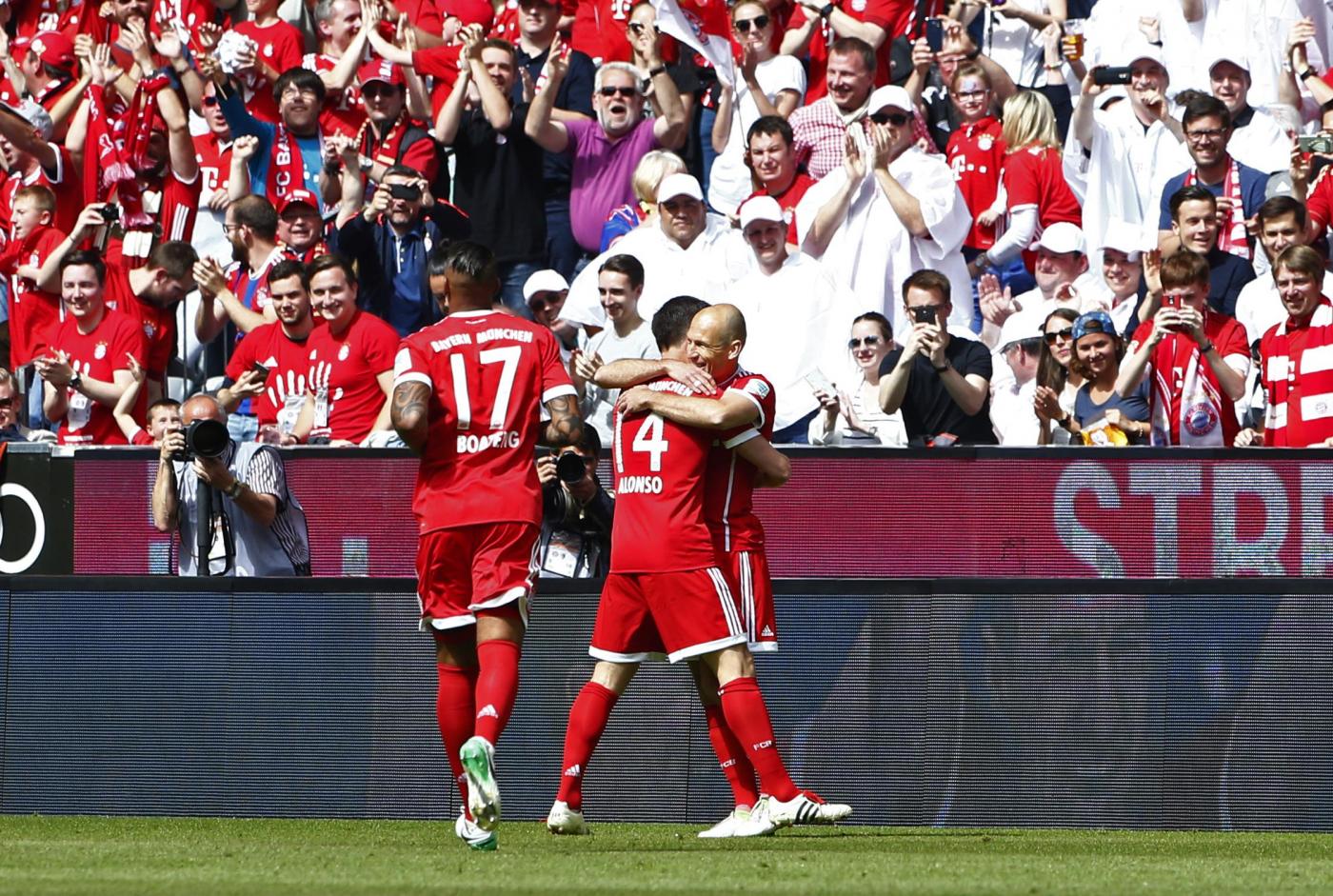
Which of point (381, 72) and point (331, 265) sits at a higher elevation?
point (381, 72)

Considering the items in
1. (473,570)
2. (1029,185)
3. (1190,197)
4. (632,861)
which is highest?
(1029,185)

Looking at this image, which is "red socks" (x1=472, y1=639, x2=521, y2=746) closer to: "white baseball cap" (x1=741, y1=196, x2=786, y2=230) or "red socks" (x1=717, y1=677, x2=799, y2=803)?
"red socks" (x1=717, y1=677, x2=799, y2=803)

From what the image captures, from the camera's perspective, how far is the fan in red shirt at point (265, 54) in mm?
15219

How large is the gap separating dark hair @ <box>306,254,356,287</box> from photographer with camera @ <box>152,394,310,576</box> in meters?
1.65

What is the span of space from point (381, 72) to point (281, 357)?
373 cm

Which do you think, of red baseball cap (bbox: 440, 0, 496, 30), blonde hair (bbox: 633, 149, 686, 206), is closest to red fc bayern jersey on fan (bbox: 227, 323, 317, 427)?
blonde hair (bbox: 633, 149, 686, 206)

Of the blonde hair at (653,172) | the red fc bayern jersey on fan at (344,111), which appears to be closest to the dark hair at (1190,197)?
the blonde hair at (653,172)

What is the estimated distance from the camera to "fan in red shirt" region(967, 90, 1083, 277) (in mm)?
12992

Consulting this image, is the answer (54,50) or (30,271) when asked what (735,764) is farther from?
(54,50)

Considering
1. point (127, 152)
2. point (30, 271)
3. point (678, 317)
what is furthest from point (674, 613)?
point (127, 152)

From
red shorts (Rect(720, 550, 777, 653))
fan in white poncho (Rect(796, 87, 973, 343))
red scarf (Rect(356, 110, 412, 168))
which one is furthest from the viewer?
red scarf (Rect(356, 110, 412, 168))

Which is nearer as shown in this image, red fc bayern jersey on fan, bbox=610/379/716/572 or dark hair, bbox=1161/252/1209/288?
red fc bayern jersey on fan, bbox=610/379/716/572

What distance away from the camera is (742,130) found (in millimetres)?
13930

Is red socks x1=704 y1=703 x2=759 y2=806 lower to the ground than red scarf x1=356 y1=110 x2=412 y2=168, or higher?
lower
